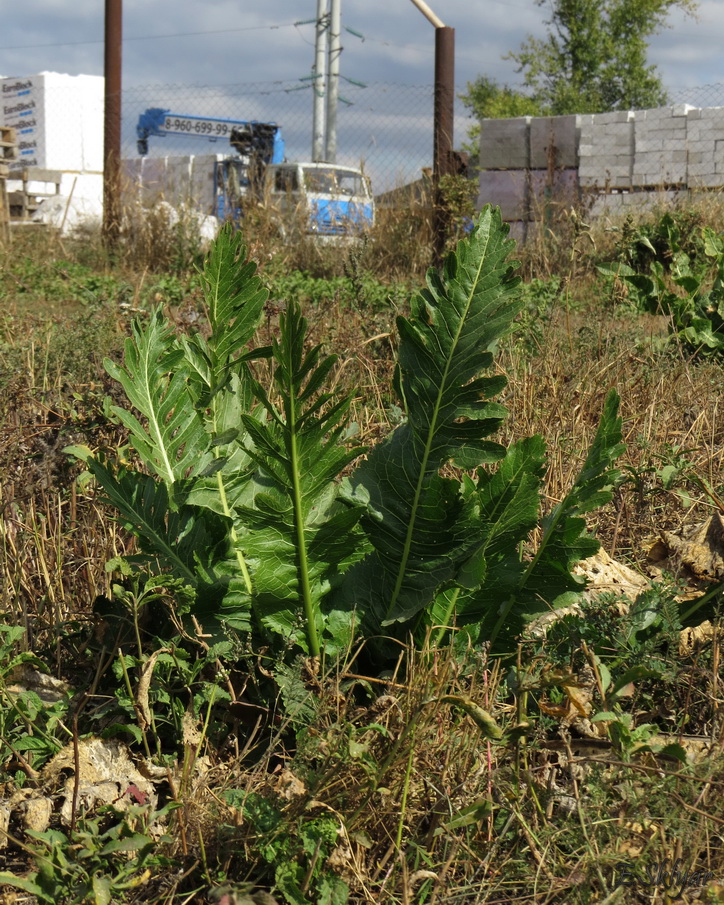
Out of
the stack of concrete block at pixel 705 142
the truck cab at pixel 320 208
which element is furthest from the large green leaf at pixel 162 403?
the stack of concrete block at pixel 705 142

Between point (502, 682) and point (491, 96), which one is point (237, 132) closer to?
point (502, 682)

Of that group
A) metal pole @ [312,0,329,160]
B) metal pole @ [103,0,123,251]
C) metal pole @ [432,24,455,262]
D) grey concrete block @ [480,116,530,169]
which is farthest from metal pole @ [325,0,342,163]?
metal pole @ [432,24,455,262]

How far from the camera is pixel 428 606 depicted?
1669mm

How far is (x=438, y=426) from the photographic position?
1600 millimetres

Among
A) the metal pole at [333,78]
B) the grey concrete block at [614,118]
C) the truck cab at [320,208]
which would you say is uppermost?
the metal pole at [333,78]

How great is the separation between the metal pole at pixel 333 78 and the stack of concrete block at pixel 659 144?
8.60 metres

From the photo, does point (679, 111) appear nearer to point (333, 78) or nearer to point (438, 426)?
point (333, 78)

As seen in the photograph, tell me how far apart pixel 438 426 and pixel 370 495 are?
177mm

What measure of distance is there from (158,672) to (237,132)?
18898 mm

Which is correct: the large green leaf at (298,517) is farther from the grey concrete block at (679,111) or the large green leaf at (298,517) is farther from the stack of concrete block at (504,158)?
the grey concrete block at (679,111)

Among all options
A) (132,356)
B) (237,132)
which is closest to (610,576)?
(132,356)

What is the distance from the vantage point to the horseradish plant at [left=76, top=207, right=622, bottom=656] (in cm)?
156

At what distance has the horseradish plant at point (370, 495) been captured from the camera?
61.5 inches

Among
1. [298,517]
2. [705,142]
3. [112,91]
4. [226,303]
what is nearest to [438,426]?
[298,517]
